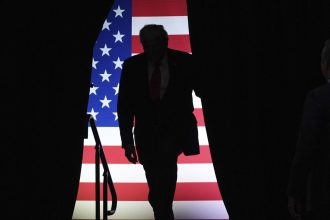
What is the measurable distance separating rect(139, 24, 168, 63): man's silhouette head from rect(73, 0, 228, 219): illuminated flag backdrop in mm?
1626

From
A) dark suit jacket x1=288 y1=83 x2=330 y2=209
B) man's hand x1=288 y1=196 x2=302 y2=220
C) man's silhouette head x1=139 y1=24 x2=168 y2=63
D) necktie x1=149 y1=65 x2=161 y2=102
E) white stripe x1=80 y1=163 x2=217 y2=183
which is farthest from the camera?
white stripe x1=80 y1=163 x2=217 y2=183

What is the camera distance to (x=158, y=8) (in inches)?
221

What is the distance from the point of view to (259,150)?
13.0ft

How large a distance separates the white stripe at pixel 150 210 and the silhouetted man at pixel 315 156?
3180 mm

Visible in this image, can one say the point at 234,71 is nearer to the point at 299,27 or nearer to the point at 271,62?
the point at 271,62

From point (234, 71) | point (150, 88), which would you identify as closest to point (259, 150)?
point (234, 71)

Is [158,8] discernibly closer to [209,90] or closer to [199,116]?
[199,116]

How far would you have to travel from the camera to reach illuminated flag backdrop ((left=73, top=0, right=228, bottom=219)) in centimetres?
550

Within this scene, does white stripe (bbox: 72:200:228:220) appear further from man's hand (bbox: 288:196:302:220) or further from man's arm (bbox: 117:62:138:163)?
man's hand (bbox: 288:196:302:220)

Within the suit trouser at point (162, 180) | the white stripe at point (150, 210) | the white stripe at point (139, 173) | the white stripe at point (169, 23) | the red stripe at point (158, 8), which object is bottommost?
the white stripe at point (150, 210)

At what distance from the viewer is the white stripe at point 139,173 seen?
5.49 meters

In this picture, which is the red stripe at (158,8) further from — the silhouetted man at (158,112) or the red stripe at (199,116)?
the silhouetted man at (158,112)

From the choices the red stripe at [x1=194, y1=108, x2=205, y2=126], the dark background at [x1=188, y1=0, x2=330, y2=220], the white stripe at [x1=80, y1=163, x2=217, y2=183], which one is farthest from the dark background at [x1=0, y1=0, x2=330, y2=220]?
the red stripe at [x1=194, y1=108, x2=205, y2=126]

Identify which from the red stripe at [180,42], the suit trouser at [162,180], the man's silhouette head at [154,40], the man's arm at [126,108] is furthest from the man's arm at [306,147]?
the red stripe at [180,42]
